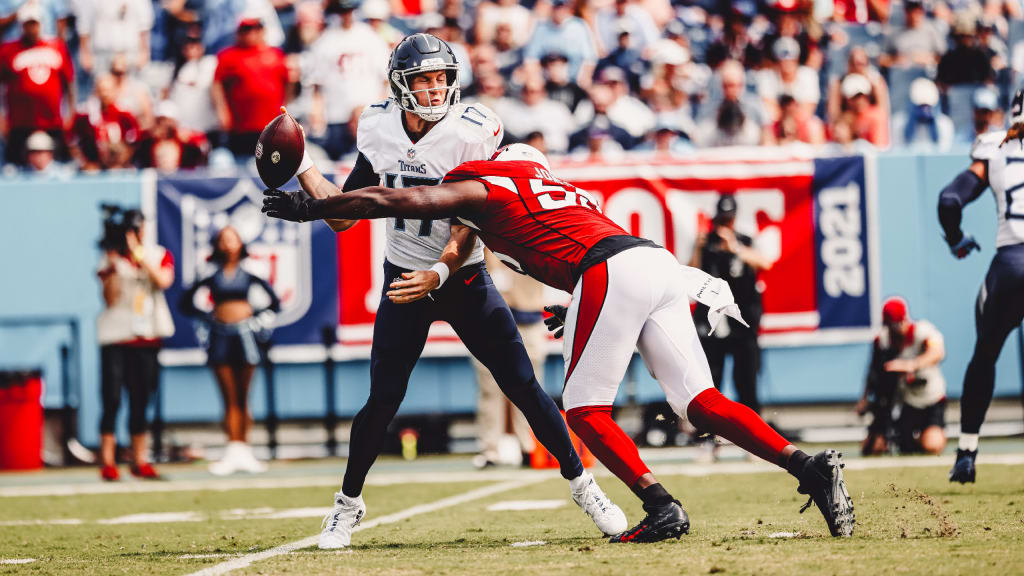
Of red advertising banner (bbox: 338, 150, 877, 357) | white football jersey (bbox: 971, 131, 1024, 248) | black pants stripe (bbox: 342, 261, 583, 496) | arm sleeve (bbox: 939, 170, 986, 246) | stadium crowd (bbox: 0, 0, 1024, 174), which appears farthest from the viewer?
stadium crowd (bbox: 0, 0, 1024, 174)

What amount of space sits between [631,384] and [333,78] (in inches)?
150

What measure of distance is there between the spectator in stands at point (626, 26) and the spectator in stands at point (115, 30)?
178 inches

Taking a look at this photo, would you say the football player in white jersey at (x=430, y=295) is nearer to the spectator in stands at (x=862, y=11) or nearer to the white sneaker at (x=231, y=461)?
the white sneaker at (x=231, y=461)

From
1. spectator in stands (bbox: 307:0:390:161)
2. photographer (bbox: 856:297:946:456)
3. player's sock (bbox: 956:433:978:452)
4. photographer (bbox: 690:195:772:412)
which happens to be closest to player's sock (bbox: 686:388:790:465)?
player's sock (bbox: 956:433:978:452)

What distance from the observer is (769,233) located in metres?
11.1

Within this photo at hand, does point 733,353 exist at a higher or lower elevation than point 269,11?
lower

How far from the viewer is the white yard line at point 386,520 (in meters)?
4.81

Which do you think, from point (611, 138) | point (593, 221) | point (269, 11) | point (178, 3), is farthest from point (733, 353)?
point (178, 3)

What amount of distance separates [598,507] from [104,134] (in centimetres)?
847

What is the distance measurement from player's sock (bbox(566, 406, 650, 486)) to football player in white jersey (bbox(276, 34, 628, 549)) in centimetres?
45

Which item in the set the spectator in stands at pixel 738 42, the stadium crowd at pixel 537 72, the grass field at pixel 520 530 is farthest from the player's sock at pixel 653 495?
the spectator in stands at pixel 738 42

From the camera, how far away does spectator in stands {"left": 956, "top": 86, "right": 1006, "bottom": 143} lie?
8.80 m

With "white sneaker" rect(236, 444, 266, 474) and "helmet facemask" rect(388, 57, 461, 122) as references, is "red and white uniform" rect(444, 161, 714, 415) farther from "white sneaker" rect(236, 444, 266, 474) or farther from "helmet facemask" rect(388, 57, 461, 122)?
"white sneaker" rect(236, 444, 266, 474)

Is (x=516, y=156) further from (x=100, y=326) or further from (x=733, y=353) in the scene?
(x=100, y=326)
